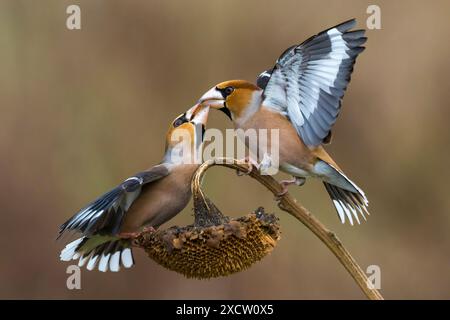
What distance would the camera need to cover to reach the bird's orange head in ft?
12.2

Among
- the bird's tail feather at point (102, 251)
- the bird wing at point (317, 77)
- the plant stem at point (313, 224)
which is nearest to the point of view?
the plant stem at point (313, 224)

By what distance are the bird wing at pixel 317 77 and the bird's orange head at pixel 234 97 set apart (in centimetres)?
10

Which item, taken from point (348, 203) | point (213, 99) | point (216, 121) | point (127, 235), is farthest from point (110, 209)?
point (216, 121)

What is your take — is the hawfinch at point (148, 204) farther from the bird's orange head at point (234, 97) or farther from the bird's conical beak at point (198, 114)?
the bird's orange head at point (234, 97)


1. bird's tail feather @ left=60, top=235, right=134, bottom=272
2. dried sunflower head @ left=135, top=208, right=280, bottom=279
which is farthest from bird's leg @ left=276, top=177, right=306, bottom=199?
bird's tail feather @ left=60, top=235, right=134, bottom=272

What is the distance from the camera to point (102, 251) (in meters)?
3.95

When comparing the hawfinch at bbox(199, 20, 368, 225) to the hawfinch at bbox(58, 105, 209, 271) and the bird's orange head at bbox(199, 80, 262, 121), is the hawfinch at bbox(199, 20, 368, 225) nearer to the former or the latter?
the bird's orange head at bbox(199, 80, 262, 121)

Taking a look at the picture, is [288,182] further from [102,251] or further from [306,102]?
[102,251]

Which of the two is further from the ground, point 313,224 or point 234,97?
point 234,97

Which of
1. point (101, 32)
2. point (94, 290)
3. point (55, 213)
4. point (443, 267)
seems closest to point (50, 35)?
point (101, 32)

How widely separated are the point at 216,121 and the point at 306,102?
220 centimetres

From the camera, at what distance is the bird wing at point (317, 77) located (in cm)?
342

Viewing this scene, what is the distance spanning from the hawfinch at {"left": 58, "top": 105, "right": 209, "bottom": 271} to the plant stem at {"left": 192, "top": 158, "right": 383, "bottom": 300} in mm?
595

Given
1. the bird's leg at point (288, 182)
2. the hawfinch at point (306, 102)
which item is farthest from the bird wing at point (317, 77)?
the bird's leg at point (288, 182)
